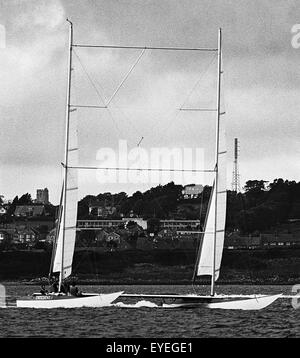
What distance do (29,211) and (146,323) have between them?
137 m

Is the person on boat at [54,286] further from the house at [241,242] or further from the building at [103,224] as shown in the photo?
the house at [241,242]

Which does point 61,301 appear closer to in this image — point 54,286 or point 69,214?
point 54,286

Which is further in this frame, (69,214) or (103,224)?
(103,224)

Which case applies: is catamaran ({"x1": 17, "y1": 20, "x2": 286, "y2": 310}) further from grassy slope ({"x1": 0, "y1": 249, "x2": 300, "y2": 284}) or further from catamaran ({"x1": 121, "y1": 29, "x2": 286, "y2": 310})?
grassy slope ({"x1": 0, "y1": 249, "x2": 300, "y2": 284})

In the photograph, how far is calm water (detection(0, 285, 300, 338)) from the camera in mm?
43406

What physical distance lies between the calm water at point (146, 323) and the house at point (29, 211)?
124 m

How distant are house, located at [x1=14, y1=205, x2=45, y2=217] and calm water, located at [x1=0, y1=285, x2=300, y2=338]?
407ft

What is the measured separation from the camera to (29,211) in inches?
7205

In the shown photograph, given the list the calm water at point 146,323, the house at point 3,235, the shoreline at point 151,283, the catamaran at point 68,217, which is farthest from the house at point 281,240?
the catamaran at point 68,217

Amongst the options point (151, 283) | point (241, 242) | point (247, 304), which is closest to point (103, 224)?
point (151, 283)

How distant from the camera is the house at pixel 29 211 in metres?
181

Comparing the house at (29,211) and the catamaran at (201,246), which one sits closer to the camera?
the catamaran at (201,246)
